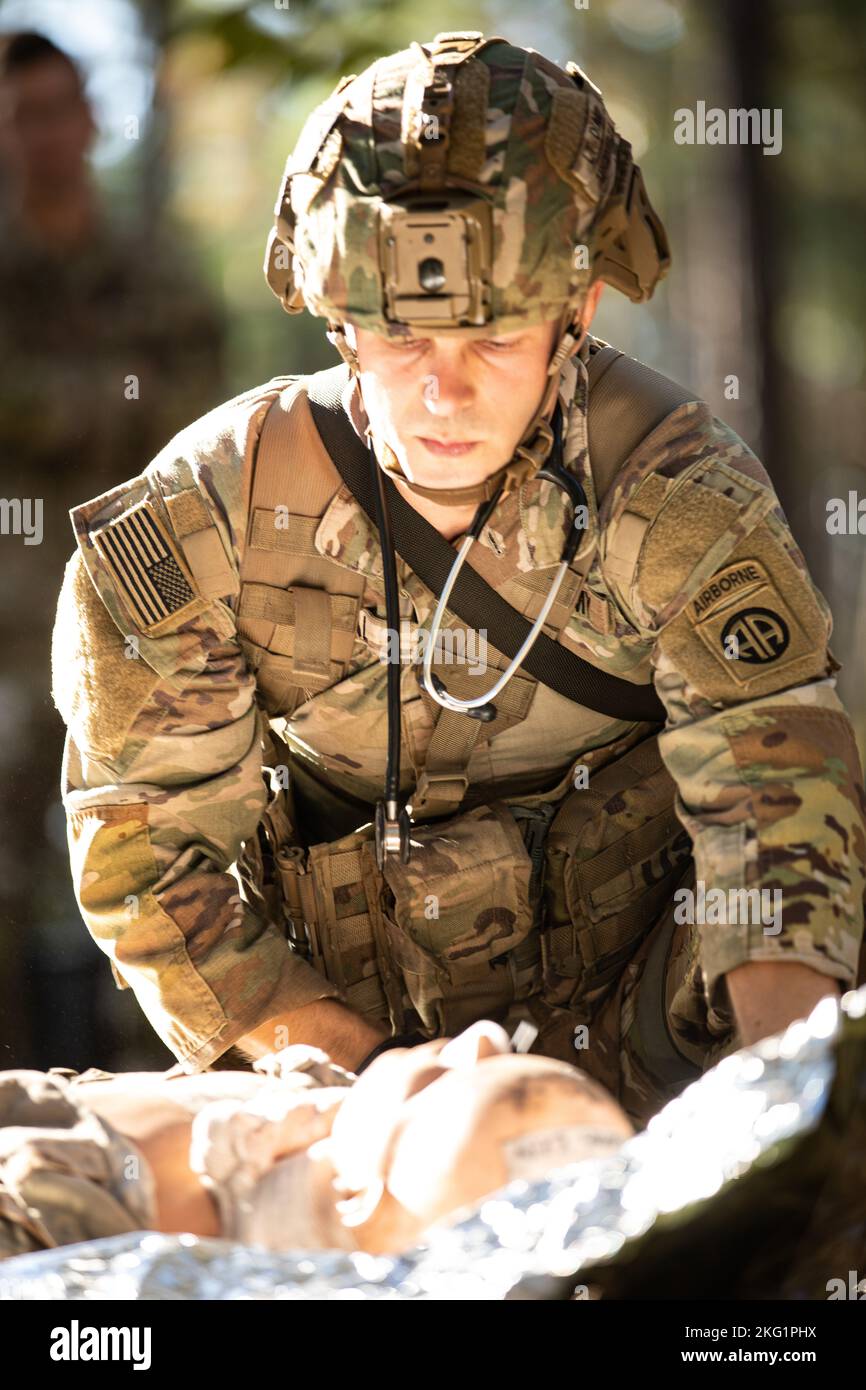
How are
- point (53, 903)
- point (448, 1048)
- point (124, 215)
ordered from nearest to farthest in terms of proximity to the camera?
point (448, 1048) → point (53, 903) → point (124, 215)

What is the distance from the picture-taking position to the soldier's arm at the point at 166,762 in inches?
113

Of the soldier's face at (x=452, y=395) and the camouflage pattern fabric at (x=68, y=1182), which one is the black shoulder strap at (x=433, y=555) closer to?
the soldier's face at (x=452, y=395)

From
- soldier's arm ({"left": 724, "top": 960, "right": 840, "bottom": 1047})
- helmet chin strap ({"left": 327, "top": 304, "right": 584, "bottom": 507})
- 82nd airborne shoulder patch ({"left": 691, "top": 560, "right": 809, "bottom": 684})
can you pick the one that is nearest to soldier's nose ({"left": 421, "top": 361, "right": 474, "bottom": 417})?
helmet chin strap ({"left": 327, "top": 304, "right": 584, "bottom": 507})

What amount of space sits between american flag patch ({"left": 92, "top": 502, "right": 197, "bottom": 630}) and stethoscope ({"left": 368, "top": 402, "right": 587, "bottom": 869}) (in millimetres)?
345

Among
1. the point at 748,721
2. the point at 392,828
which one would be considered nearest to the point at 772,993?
the point at 748,721

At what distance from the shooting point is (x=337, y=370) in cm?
302

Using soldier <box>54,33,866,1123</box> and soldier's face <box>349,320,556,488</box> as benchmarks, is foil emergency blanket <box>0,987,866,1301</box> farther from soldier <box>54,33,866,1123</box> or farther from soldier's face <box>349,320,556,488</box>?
soldier's face <box>349,320,556,488</box>

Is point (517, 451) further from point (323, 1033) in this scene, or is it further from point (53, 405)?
point (53, 405)

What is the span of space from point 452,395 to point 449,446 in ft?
0.31

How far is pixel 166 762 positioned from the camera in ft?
9.67

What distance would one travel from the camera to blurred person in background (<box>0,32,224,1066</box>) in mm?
4668

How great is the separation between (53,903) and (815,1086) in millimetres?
3272
